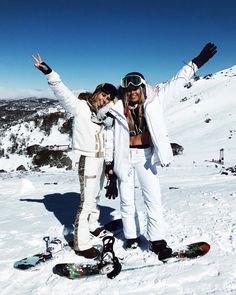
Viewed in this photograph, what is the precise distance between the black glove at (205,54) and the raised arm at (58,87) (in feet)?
5.40

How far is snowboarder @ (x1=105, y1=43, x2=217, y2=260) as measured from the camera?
4574 mm

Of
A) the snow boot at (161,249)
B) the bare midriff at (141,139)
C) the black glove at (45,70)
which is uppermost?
the black glove at (45,70)

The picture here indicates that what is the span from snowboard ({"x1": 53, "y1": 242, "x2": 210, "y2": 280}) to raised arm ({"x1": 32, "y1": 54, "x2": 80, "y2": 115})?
1.92 meters

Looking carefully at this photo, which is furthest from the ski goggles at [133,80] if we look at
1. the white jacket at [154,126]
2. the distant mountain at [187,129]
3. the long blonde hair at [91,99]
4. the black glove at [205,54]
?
the distant mountain at [187,129]

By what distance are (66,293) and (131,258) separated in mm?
1124

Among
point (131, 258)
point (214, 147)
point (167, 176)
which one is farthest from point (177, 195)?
point (214, 147)

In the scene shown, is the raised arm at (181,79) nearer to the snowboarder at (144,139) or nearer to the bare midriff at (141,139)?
the snowboarder at (144,139)

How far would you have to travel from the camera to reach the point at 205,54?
4961 mm

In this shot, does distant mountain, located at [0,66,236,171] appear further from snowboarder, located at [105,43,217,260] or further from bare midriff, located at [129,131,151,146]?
bare midriff, located at [129,131,151,146]

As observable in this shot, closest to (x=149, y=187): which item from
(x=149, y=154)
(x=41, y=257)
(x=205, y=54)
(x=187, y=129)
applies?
(x=149, y=154)

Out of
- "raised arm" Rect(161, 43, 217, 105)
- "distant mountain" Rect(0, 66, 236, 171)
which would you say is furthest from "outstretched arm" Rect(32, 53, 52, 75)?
"distant mountain" Rect(0, 66, 236, 171)

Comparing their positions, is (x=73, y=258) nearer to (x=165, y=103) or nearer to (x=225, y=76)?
(x=165, y=103)

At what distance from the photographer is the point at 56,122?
5175cm

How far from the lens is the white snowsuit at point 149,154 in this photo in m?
4.57
